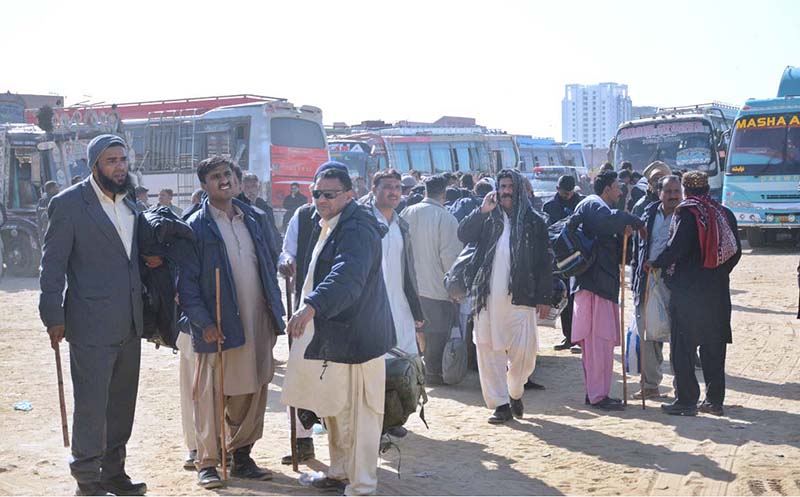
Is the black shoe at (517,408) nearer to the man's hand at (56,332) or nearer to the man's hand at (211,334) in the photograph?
the man's hand at (211,334)

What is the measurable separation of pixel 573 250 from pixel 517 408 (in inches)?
50.5

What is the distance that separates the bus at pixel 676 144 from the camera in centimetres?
2523

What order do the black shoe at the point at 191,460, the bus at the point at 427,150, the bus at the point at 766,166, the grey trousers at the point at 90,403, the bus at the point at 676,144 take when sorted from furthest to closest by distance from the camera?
the bus at the point at 427,150, the bus at the point at 676,144, the bus at the point at 766,166, the black shoe at the point at 191,460, the grey trousers at the point at 90,403

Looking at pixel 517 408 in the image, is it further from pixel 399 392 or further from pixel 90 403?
pixel 90 403

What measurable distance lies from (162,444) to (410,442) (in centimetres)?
168

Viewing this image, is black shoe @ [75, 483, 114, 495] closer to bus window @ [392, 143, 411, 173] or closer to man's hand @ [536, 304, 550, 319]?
man's hand @ [536, 304, 550, 319]

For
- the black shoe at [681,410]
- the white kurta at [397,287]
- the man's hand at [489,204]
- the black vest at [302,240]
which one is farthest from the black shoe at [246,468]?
the black shoe at [681,410]

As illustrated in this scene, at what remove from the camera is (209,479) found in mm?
5715

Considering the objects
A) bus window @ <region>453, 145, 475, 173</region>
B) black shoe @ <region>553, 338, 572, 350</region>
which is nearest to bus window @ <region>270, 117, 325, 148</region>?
bus window @ <region>453, 145, 475, 173</region>

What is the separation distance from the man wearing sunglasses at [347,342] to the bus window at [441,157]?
28656 mm

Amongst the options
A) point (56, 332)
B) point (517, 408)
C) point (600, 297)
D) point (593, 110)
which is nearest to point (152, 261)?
point (56, 332)

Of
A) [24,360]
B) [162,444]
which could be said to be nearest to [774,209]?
[24,360]

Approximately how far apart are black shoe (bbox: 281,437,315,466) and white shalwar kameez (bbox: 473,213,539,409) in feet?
5.43

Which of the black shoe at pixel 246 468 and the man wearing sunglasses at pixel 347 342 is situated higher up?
the man wearing sunglasses at pixel 347 342
